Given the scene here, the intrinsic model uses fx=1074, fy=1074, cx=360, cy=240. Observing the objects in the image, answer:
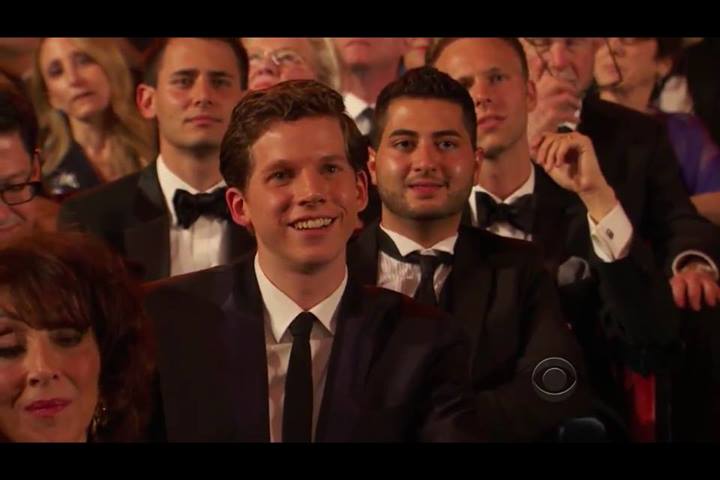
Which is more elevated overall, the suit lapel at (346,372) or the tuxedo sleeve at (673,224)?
the tuxedo sleeve at (673,224)

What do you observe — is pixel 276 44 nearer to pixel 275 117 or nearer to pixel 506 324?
pixel 275 117

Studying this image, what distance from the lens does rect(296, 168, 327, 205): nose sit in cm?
283

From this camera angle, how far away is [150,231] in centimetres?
294

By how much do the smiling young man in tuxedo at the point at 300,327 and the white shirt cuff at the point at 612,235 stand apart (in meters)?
0.46

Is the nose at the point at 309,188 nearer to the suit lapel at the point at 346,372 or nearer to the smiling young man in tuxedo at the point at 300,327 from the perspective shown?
the smiling young man in tuxedo at the point at 300,327

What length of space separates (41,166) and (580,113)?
58.9 inches

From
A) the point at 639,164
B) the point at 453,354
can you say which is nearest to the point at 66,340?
the point at 453,354

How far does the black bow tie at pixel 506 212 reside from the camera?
9.68 ft

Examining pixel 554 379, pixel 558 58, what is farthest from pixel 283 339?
pixel 558 58

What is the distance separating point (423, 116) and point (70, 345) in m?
1.12

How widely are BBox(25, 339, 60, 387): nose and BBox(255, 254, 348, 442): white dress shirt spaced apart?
0.56 m

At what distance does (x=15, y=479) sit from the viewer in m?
3.04

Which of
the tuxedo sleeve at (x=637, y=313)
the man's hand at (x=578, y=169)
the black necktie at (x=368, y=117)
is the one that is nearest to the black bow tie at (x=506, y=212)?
the man's hand at (x=578, y=169)

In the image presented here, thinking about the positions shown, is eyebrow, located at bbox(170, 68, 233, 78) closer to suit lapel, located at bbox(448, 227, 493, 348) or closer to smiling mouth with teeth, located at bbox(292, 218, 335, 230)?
smiling mouth with teeth, located at bbox(292, 218, 335, 230)
